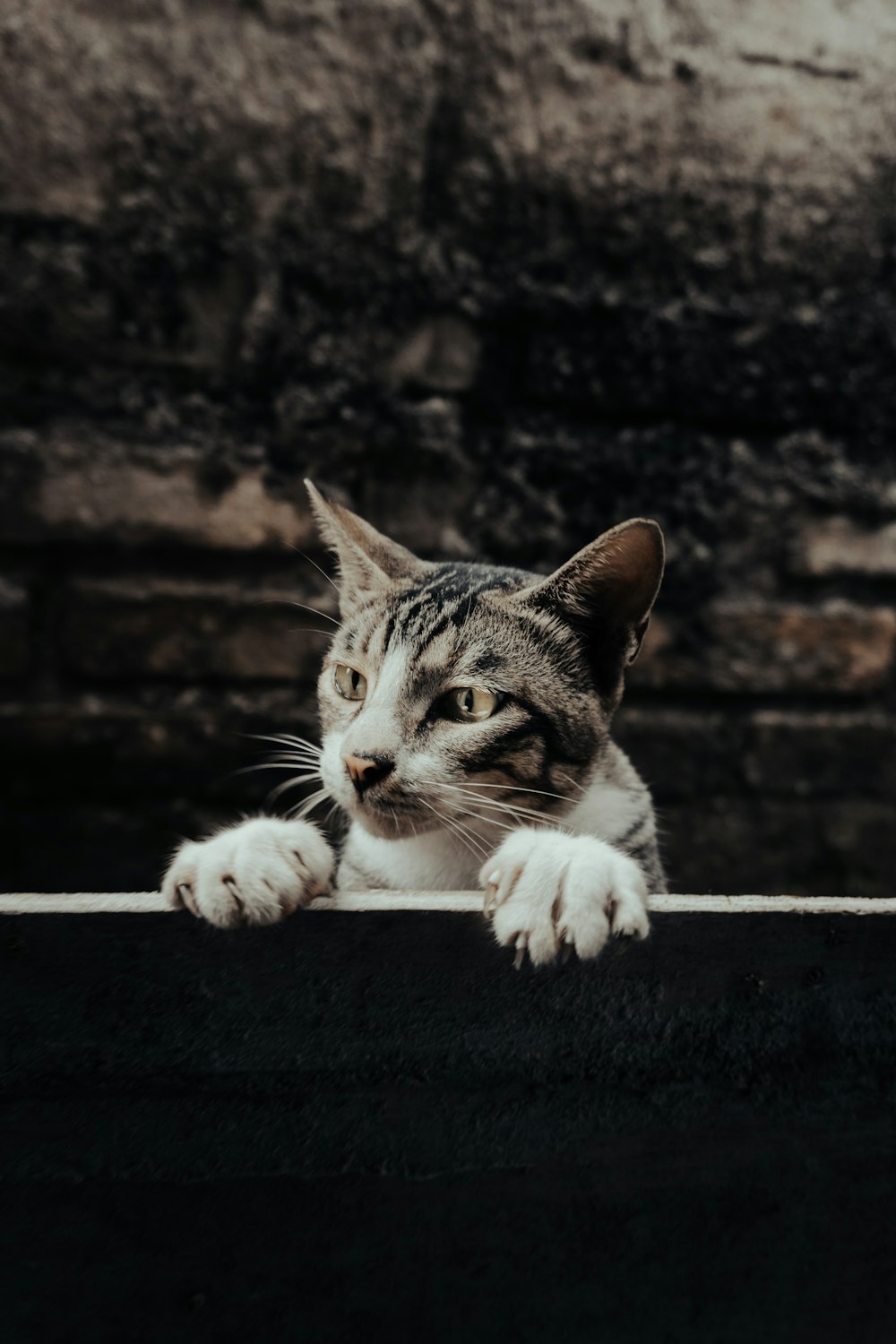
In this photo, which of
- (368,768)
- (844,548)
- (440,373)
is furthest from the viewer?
(844,548)

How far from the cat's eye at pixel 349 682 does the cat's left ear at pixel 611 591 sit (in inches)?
9.2

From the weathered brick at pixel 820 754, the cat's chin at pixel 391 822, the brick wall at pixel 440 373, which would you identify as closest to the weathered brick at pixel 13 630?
the brick wall at pixel 440 373

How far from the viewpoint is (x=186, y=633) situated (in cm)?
161

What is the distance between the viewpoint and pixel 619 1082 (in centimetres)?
68

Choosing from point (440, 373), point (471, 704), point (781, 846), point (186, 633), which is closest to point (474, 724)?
point (471, 704)

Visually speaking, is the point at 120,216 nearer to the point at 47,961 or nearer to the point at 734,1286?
the point at 47,961

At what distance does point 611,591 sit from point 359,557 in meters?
0.36

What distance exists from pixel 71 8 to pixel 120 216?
0.33 m

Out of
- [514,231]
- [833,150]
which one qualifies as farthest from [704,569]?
[833,150]

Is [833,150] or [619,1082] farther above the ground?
[833,150]

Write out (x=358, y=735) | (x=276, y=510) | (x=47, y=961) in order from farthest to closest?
1. (x=276, y=510)
2. (x=358, y=735)
3. (x=47, y=961)

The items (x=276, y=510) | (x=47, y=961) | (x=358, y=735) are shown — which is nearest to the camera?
(x=47, y=961)

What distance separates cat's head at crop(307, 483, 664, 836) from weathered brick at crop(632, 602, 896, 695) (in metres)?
0.67

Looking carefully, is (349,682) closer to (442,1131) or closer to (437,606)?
(437,606)
